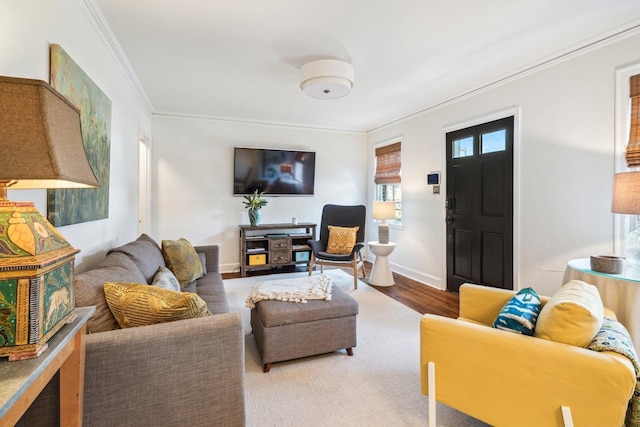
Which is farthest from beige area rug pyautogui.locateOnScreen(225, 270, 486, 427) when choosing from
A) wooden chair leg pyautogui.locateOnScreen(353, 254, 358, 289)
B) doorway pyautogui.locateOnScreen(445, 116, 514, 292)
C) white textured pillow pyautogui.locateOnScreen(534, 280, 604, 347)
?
doorway pyautogui.locateOnScreen(445, 116, 514, 292)

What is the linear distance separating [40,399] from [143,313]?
40cm

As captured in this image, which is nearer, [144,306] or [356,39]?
[144,306]

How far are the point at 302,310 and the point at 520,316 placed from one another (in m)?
1.29

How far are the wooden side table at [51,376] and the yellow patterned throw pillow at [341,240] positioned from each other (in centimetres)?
345

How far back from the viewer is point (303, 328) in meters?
2.10

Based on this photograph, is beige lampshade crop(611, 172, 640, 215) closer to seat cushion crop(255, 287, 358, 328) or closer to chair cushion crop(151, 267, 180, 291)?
seat cushion crop(255, 287, 358, 328)

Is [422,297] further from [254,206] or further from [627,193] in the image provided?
[254,206]

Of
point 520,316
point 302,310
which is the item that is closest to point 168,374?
point 302,310

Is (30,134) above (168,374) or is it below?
above

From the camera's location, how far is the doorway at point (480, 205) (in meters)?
3.10

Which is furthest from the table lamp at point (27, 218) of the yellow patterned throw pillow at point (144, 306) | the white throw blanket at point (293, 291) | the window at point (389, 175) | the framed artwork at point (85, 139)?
the window at point (389, 175)

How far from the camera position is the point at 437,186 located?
393cm

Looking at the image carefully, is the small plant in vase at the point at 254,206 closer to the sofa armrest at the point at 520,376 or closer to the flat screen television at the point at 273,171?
the flat screen television at the point at 273,171

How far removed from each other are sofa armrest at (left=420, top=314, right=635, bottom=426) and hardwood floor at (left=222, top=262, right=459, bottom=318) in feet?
5.90
